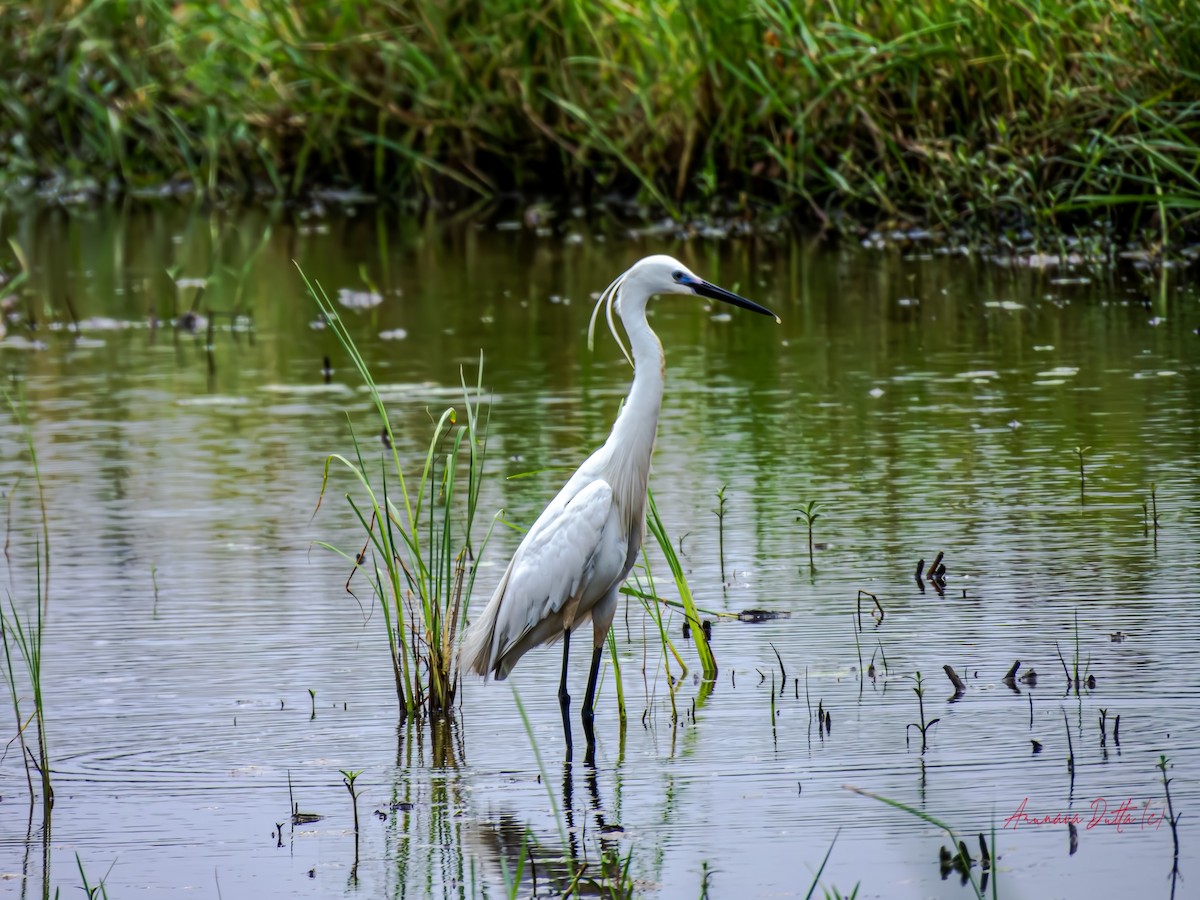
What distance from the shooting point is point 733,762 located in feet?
14.5

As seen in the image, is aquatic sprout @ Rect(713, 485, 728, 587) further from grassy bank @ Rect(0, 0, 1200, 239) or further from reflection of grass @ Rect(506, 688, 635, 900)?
grassy bank @ Rect(0, 0, 1200, 239)

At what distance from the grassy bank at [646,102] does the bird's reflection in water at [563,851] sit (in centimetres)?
711

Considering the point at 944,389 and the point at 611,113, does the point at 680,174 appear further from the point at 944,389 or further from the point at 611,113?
the point at 944,389

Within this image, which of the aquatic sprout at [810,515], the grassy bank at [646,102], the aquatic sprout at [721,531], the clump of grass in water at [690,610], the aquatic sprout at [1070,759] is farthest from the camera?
the grassy bank at [646,102]

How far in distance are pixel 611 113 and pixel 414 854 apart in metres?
11.5

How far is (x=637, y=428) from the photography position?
4902 mm

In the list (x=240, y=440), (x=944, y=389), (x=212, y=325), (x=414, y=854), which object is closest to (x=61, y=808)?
(x=414, y=854)

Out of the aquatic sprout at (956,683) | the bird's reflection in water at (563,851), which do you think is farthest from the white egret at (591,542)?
the aquatic sprout at (956,683)

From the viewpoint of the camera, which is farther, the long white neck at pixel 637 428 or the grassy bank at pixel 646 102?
the grassy bank at pixel 646 102

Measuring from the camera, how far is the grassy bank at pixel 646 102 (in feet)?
38.0

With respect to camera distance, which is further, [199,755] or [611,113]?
[611,113]

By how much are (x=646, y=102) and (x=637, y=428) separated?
9.70 meters
